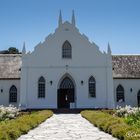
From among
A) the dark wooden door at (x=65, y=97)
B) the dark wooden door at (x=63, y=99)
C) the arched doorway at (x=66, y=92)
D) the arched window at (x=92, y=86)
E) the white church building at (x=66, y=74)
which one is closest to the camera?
the white church building at (x=66, y=74)

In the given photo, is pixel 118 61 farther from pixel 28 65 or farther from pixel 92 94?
pixel 28 65

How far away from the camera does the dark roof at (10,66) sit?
131 ft

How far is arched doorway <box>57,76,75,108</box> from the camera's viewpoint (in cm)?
3847

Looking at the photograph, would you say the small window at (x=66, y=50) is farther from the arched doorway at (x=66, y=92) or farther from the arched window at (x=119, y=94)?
the arched window at (x=119, y=94)

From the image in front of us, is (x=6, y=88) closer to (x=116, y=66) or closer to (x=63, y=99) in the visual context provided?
(x=63, y=99)

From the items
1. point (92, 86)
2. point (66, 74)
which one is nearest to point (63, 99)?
point (66, 74)

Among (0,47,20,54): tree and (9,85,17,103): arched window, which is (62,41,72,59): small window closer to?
(9,85,17,103): arched window

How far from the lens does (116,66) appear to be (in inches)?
1641

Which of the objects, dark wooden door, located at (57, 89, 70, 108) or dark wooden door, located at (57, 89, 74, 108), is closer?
dark wooden door, located at (57, 89, 74, 108)

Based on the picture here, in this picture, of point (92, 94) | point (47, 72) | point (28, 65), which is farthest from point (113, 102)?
point (28, 65)

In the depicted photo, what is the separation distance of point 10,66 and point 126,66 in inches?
568

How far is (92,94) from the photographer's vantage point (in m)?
37.9

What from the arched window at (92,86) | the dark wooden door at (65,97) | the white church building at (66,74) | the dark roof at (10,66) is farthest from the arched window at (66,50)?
the dark roof at (10,66)

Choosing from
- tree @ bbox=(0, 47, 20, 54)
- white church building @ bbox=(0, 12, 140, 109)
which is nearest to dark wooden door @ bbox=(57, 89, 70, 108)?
white church building @ bbox=(0, 12, 140, 109)
